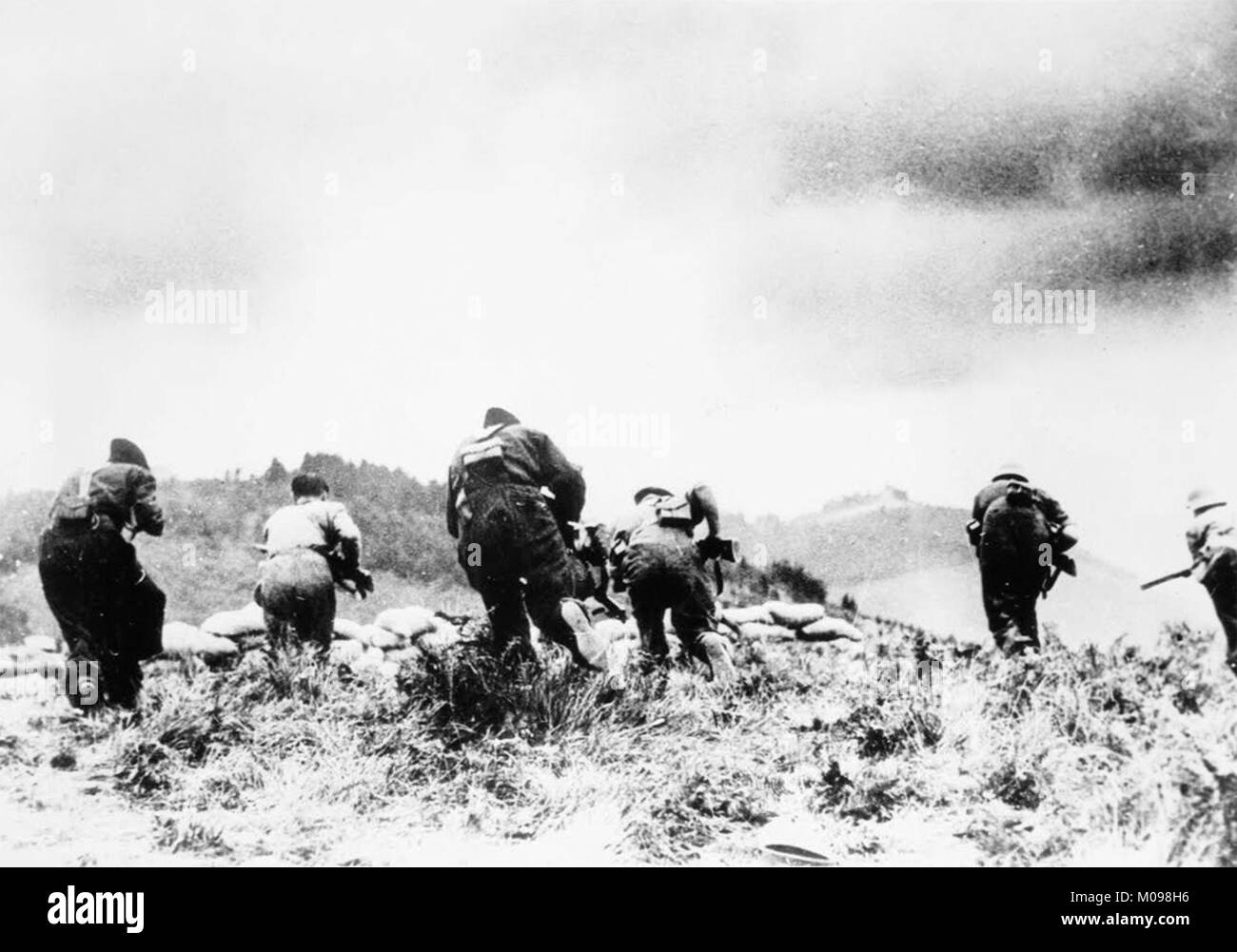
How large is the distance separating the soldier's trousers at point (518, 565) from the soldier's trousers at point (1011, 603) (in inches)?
85.2

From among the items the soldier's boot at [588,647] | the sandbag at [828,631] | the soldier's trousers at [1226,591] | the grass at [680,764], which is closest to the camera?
the grass at [680,764]

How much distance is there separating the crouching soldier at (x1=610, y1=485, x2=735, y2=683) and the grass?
26 cm

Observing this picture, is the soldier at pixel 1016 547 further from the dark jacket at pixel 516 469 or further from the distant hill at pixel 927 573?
the dark jacket at pixel 516 469

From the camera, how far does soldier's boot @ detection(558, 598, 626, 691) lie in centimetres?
460

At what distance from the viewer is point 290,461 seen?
4852 mm

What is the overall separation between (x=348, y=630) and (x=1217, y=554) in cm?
443

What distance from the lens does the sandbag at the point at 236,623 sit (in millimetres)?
4762

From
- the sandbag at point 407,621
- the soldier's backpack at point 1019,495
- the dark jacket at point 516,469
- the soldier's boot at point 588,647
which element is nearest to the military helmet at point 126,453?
the sandbag at point 407,621

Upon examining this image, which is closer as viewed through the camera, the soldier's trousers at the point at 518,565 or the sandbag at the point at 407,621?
the soldier's trousers at the point at 518,565

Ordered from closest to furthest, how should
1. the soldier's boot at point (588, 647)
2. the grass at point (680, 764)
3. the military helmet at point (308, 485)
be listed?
the grass at point (680, 764) → the soldier's boot at point (588, 647) → the military helmet at point (308, 485)

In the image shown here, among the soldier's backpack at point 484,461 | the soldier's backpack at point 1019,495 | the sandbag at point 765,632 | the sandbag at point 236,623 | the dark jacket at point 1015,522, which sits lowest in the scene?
the sandbag at point 765,632

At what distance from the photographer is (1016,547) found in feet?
15.8
